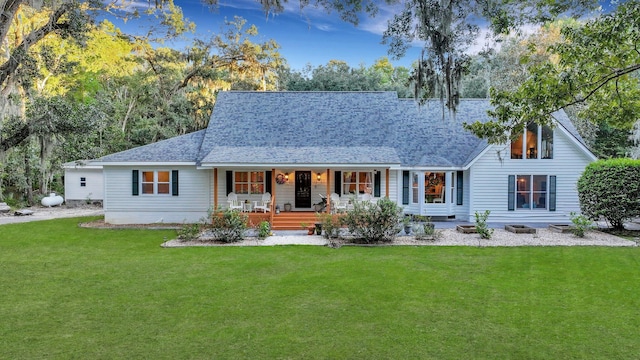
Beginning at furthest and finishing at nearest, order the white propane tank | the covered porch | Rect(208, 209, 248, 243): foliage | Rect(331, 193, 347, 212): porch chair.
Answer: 1. the white propane tank
2. the covered porch
3. Rect(331, 193, 347, 212): porch chair
4. Rect(208, 209, 248, 243): foliage

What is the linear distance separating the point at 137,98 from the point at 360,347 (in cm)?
2884

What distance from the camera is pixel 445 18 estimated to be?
605 cm

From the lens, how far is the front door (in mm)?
17969

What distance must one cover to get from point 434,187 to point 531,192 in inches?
161

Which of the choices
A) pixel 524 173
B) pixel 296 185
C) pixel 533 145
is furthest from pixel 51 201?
pixel 533 145

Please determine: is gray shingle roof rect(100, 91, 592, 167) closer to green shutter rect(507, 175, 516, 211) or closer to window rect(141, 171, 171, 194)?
window rect(141, 171, 171, 194)

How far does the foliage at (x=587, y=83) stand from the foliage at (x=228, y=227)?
311 inches

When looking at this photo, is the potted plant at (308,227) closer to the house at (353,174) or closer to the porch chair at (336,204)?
the porch chair at (336,204)

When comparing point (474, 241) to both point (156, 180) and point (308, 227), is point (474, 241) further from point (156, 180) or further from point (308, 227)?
point (156, 180)

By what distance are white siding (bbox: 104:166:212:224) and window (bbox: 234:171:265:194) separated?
1499 millimetres

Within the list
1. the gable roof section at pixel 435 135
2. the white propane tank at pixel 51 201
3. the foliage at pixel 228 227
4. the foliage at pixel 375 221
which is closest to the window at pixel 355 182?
the gable roof section at pixel 435 135

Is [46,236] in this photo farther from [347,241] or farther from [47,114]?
[347,241]

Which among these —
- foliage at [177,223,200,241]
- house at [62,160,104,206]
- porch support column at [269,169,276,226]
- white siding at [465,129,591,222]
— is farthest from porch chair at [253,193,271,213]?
house at [62,160,104,206]

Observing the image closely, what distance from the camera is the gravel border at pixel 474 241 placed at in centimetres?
1225
